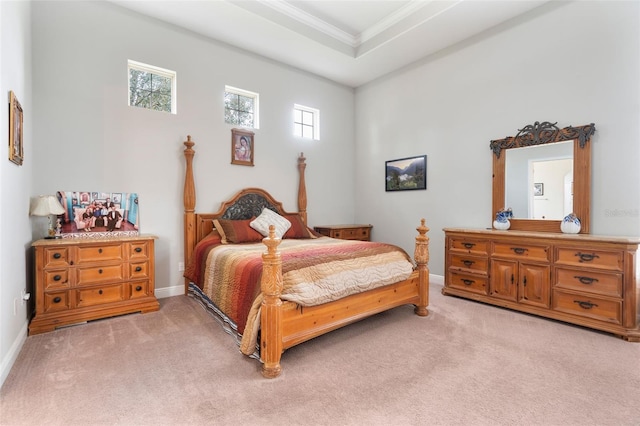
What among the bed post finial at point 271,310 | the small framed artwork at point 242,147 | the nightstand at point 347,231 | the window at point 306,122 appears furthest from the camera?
the window at point 306,122

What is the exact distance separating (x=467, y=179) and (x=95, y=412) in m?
4.50

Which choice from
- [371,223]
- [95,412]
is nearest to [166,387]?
[95,412]

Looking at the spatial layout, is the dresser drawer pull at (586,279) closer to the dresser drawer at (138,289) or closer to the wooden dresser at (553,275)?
the wooden dresser at (553,275)

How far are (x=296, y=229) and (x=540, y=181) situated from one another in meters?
3.15

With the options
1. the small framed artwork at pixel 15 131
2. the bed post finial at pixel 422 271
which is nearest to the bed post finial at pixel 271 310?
the bed post finial at pixel 422 271

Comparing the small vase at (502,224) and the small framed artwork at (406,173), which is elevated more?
the small framed artwork at (406,173)

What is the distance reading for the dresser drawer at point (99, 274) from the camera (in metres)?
2.98

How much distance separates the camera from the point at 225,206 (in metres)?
4.39

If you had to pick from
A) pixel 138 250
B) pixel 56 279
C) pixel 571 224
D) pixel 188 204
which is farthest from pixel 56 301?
pixel 571 224

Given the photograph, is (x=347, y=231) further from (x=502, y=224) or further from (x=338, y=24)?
(x=338, y=24)

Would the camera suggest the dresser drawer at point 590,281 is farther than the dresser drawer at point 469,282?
No

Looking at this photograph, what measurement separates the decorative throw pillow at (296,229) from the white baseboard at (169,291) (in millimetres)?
1547

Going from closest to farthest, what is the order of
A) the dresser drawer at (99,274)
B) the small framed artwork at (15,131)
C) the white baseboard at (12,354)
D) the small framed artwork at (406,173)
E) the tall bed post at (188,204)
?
1. the white baseboard at (12,354)
2. the small framed artwork at (15,131)
3. the dresser drawer at (99,274)
4. the tall bed post at (188,204)
5. the small framed artwork at (406,173)

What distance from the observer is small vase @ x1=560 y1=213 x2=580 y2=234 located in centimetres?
322
